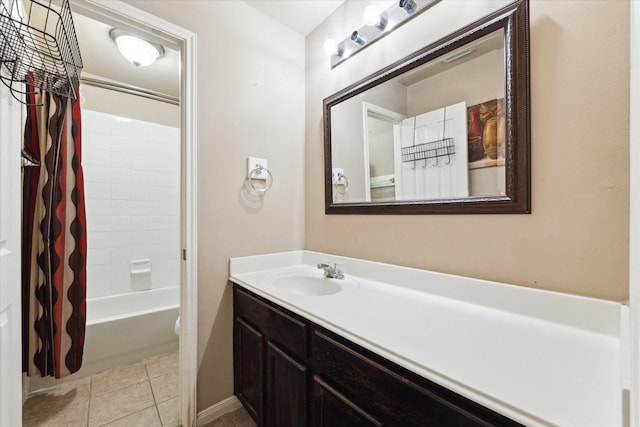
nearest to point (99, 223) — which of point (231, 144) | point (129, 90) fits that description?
point (129, 90)

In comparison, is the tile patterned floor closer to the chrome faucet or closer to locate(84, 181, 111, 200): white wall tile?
the chrome faucet

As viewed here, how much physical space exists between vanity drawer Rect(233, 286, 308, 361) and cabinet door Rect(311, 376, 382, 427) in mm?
124

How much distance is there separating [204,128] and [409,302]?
132 cm

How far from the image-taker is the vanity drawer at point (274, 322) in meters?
0.97

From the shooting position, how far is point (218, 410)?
55.4 inches

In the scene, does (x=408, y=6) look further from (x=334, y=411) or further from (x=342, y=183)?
(x=334, y=411)

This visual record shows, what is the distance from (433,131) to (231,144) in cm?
106

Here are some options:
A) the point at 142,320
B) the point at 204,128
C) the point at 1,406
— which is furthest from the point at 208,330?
the point at 204,128

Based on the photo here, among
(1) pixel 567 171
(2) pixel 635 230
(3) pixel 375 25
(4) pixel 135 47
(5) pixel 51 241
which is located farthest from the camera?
(4) pixel 135 47

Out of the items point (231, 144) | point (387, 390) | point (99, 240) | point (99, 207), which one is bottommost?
point (387, 390)

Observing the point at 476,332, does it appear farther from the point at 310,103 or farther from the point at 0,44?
the point at 0,44

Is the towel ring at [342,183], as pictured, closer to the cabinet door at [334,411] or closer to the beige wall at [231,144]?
the beige wall at [231,144]

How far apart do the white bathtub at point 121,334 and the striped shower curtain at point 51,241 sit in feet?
1.10

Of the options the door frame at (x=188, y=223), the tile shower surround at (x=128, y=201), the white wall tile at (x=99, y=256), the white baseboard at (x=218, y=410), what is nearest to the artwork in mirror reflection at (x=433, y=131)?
the door frame at (x=188, y=223)
